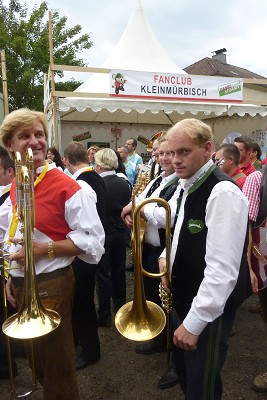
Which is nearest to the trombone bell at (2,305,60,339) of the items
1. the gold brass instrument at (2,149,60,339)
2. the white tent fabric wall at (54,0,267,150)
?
the gold brass instrument at (2,149,60,339)

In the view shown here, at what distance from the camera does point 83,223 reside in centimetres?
184

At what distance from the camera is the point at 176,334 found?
5.25 feet

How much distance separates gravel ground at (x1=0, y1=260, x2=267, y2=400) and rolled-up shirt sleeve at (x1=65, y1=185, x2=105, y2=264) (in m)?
1.44

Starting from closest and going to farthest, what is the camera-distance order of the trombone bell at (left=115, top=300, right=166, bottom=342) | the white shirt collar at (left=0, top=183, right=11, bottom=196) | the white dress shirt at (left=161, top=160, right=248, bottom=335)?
the white dress shirt at (left=161, top=160, right=248, bottom=335)
the trombone bell at (left=115, top=300, right=166, bottom=342)
the white shirt collar at (left=0, top=183, right=11, bottom=196)

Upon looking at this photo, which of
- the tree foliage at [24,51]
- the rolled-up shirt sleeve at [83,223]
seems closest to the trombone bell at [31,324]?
the rolled-up shirt sleeve at [83,223]

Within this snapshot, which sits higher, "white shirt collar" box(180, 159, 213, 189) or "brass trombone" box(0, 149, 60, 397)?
"white shirt collar" box(180, 159, 213, 189)

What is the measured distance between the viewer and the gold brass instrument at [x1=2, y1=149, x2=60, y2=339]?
5.04 ft

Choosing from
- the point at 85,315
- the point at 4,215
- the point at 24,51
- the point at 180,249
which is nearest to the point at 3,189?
the point at 4,215

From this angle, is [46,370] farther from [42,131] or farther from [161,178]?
[161,178]

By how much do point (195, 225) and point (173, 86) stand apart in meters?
6.73

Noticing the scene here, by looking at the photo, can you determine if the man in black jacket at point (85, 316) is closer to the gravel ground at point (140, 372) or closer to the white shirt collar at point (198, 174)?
the gravel ground at point (140, 372)

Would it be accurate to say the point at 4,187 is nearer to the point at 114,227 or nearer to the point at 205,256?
the point at 114,227

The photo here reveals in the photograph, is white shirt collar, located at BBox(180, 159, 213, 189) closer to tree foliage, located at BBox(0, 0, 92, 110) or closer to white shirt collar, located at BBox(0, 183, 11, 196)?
white shirt collar, located at BBox(0, 183, 11, 196)

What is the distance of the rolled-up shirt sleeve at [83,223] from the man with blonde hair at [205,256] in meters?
0.47
